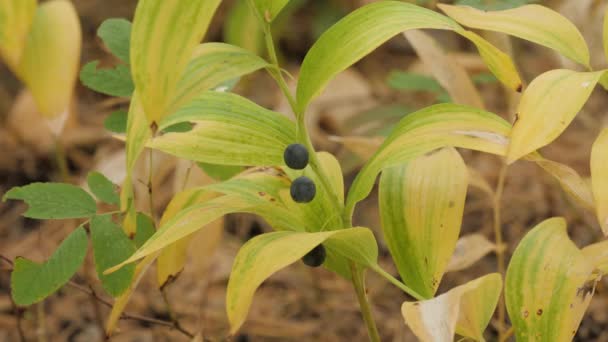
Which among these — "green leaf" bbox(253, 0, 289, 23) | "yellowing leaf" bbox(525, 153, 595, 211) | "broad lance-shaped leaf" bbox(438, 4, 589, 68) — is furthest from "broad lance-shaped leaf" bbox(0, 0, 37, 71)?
"yellowing leaf" bbox(525, 153, 595, 211)

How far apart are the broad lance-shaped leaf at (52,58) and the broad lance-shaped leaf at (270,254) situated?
612mm

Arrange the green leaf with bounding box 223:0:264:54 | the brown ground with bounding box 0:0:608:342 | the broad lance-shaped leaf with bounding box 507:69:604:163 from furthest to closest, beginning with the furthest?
1. the green leaf with bounding box 223:0:264:54
2. the brown ground with bounding box 0:0:608:342
3. the broad lance-shaped leaf with bounding box 507:69:604:163

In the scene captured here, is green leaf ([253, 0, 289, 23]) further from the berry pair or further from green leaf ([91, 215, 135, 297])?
green leaf ([91, 215, 135, 297])

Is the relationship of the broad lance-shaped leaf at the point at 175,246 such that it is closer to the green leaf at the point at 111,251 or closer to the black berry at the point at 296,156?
the green leaf at the point at 111,251

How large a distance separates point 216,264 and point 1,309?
1.30 feet

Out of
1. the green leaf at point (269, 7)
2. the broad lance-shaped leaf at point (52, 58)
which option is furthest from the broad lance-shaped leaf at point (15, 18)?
the green leaf at point (269, 7)

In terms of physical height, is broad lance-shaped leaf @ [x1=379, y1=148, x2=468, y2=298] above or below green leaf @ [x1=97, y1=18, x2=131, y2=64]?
below

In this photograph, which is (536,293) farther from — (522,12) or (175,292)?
(175,292)

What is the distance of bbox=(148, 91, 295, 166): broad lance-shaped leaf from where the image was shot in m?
0.88

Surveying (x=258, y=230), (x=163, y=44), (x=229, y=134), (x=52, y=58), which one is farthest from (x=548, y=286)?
(x=258, y=230)

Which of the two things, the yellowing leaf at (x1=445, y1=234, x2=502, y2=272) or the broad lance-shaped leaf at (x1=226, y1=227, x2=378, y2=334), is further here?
the yellowing leaf at (x1=445, y1=234, x2=502, y2=272)

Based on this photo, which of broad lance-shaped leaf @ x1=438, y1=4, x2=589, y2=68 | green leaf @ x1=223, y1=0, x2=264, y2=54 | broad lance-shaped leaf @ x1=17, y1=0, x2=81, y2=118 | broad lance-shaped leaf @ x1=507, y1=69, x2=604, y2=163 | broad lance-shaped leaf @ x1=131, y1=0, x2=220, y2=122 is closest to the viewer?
broad lance-shaped leaf @ x1=131, y1=0, x2=220, y2=122

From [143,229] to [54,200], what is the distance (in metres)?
0.10

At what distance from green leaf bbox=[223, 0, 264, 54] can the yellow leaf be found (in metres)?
1.16
